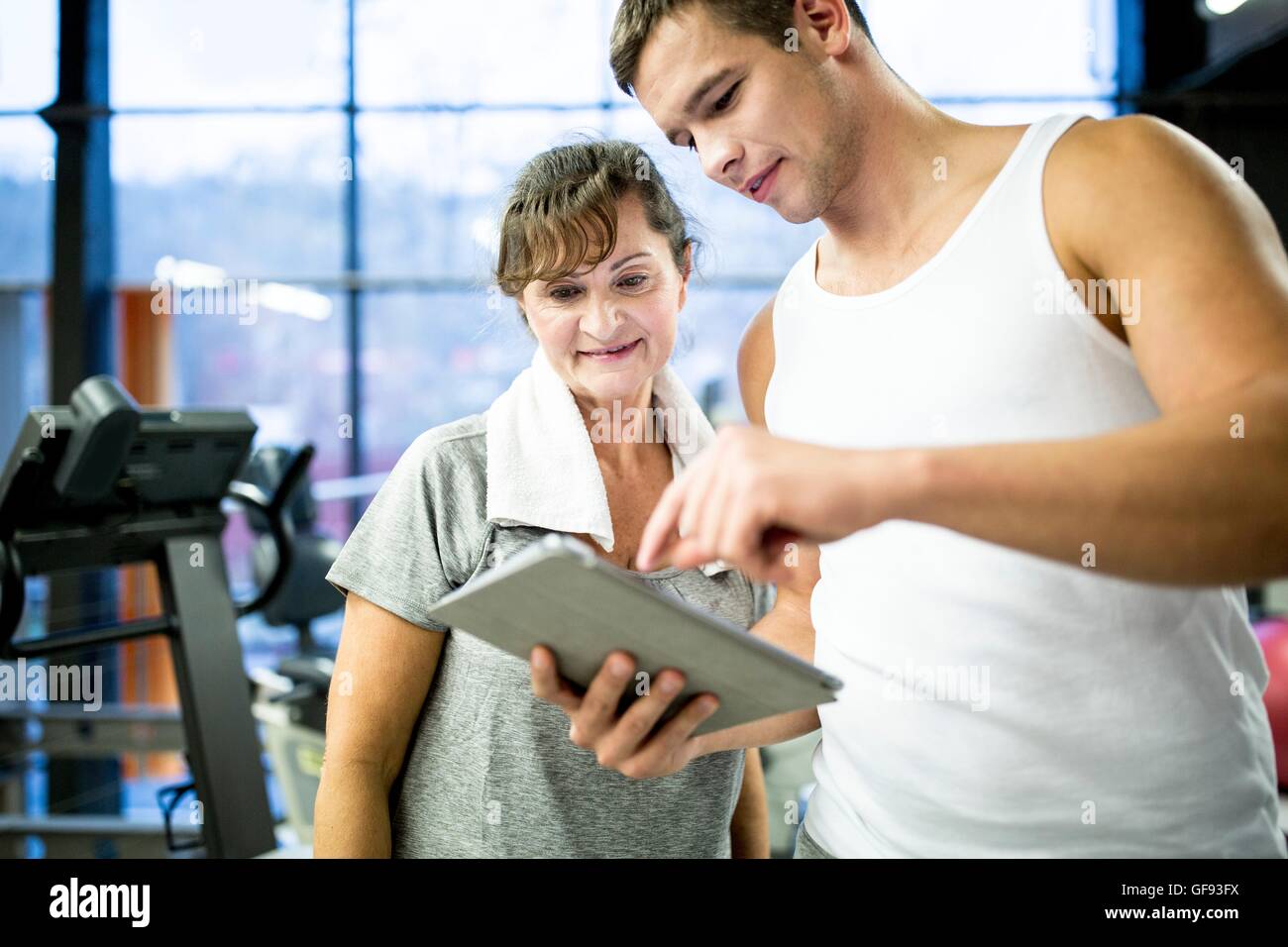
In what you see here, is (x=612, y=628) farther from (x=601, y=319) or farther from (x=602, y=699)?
(x=601, y=319)

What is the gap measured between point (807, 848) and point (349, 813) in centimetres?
53

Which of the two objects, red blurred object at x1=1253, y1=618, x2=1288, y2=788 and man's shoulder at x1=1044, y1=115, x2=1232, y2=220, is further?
red blurred object at x1=1253, y1=618, x2=1288, y2=788

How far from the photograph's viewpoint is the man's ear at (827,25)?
1.10 m

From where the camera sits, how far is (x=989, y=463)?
722mm

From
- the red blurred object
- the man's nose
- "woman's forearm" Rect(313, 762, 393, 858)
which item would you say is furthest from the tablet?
the red blurred object

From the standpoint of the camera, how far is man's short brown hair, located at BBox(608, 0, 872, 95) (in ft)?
3.49

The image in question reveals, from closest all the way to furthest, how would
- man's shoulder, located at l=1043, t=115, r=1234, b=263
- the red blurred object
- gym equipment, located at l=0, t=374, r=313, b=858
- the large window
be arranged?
man's shoulder, located at l=1043, t=115, r=1234, b=263
gym equipment, located at l=0, t=374, r=313, b=858
the red blurred object
the large window

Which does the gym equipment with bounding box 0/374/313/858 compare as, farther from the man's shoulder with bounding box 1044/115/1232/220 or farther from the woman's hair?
the man's shoulder with bounding box 1044/115/1232/220

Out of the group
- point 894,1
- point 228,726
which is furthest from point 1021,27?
point 228,726

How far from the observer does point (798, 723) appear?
1.28 m

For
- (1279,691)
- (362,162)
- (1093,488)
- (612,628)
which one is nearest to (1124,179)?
(1093,488)

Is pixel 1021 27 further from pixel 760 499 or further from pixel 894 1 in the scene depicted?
pixel 760 499

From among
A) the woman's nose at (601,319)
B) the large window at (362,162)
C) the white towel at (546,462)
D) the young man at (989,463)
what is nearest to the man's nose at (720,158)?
the young man at (989,463)

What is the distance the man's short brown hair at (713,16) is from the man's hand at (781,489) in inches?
20.9
